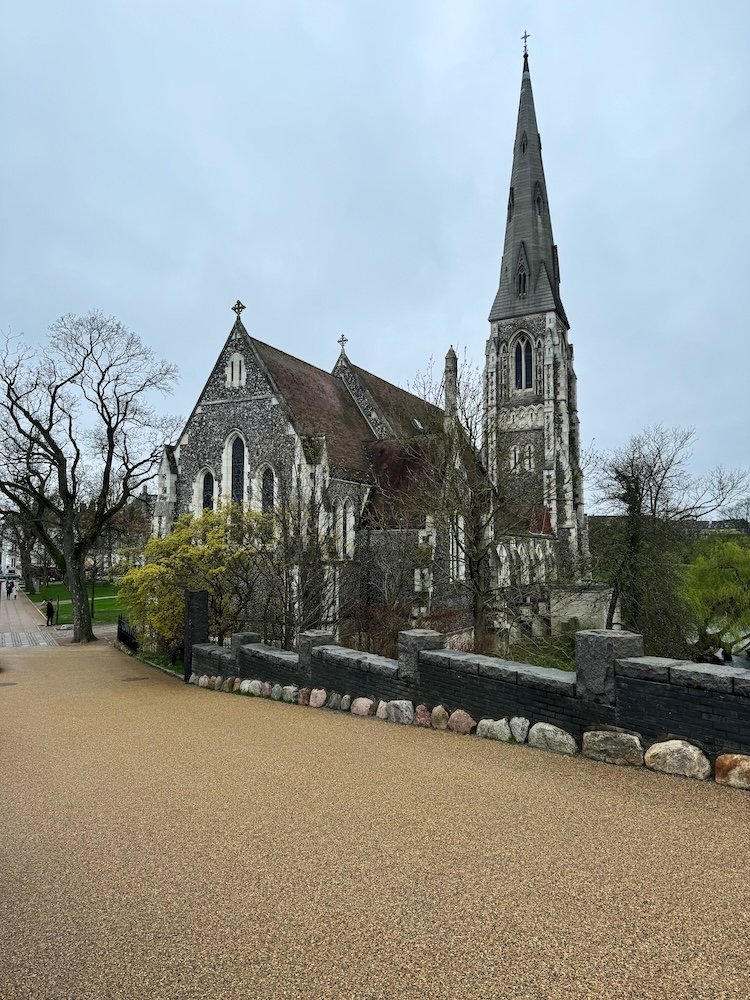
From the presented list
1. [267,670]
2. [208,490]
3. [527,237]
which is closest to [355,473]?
[208,490]

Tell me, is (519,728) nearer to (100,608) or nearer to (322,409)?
(322,409)

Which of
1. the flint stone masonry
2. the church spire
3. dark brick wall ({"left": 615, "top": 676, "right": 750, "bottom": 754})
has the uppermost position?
the church spire

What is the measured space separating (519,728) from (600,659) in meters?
1.28

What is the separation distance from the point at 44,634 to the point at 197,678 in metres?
17.6

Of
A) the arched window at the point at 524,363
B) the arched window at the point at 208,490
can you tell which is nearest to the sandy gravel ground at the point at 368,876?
the arched window at the point at 208,490

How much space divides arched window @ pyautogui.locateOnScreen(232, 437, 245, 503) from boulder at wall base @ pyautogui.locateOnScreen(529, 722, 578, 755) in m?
16.8

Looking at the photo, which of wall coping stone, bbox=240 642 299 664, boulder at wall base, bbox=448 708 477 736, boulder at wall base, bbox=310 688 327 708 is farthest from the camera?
wall coping stone, bbox=240 642 299 664

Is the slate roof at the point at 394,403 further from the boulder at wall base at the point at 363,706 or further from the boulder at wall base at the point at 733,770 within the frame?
the boulder at wall base at the point at 733,770

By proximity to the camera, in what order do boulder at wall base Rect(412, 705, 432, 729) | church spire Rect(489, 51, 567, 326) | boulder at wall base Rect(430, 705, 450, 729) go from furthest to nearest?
1. church spire Rect(489, 51, 567, 326)
2. boulder at wall base Rect(412, 705, 432, 729)
3. boulder at wall base Rect(430, 705, 450, 729)

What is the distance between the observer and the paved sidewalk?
24125 millimetres

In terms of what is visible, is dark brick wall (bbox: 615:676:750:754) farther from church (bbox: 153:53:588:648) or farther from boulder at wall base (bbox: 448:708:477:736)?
church (bbox: 153:53:588:648)

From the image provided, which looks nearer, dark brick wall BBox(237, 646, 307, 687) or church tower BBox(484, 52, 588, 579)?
dark brick wall BBox(237, 646, 307, 687)

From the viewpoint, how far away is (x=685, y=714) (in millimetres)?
5555

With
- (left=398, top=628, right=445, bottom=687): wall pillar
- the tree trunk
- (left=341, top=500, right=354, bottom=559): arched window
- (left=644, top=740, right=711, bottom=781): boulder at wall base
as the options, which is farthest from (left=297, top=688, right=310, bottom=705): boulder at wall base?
the tree trunk
